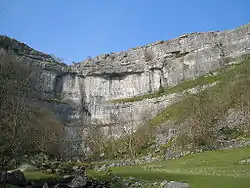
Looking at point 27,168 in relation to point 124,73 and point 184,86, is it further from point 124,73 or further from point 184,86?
point 124,73

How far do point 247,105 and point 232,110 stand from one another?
454cm

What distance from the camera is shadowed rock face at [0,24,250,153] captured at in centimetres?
11350

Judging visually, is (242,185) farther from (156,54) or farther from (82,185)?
(156,54)

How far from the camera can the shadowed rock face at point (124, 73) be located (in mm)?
113500

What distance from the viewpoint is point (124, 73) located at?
13025 centimetres

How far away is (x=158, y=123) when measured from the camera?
8875 cm

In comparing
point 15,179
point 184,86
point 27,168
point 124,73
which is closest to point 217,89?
point 184,86

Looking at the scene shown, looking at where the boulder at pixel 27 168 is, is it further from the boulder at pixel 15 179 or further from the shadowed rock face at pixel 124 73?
the shadowed rock face at pixel 124 73

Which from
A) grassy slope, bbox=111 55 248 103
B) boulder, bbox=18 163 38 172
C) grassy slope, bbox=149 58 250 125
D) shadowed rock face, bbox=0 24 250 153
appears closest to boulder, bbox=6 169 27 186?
boulder, bbox=18 163 38 172

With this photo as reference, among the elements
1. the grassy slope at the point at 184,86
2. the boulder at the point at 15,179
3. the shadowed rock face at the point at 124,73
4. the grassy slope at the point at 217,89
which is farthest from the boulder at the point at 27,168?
the grassy slope at the point at 184,86

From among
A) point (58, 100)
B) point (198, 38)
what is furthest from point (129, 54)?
point (58, 100)

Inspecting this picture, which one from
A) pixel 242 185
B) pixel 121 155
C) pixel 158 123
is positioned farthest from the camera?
pixel 158 123

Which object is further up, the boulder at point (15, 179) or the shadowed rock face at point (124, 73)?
the shadowed rock face at point (124, 73)

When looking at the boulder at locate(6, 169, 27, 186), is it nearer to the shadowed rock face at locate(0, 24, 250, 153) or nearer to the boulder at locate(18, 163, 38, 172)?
the boulder at locate(18, 163, 38, 172)
